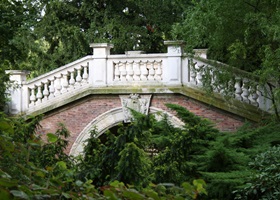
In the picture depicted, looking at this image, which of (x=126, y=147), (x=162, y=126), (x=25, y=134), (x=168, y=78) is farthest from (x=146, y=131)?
(x=168, y=78)

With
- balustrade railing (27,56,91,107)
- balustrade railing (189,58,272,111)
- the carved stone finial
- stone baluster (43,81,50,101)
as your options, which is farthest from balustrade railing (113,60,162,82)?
stone baluster (43,81,50,101)

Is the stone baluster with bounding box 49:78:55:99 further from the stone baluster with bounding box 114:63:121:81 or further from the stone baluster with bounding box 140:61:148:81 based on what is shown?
the stone baluster with bounding box 140:61:148:81

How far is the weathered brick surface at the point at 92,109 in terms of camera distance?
48.9 feet

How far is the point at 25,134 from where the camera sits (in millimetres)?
9164

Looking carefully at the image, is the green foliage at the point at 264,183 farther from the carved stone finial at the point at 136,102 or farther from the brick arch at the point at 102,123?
the brick arch at the point at 102,123

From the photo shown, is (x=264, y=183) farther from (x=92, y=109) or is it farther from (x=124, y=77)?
(x=92, y=109)

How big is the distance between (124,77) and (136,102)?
2.05 ft

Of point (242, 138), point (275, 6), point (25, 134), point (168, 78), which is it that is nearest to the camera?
point (25, 134)

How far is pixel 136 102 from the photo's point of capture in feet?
50.7

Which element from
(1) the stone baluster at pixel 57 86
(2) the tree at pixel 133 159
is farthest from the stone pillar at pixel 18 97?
(2) the tree at pixel 133 159

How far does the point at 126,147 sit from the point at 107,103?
9.15 meters

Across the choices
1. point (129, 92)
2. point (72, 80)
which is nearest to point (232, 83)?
point (129, 92)

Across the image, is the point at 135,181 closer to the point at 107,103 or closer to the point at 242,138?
the point at 242,138

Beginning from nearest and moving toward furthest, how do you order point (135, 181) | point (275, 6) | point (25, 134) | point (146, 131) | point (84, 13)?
point (135, 181) → point (146, 131) → point (25, 134) → point (275, 6) → point (84, 13)
